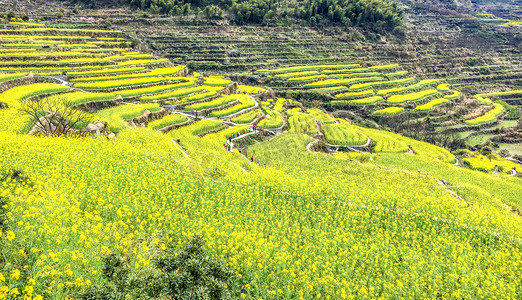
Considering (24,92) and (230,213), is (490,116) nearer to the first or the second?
(230,213)

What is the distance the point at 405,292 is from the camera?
924cm

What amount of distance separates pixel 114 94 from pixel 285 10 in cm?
8012

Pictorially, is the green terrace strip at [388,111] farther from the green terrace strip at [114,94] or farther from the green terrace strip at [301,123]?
the green terrace strip at [114,94]

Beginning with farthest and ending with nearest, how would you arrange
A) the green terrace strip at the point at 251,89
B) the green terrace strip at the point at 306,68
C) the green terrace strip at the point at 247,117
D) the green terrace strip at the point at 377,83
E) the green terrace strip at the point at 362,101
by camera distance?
the green terrace strip at the point at 306,68, the green terrace strip at the point at 377,83, the green terrace strip at the point at 362,101, the green terrace strip at the point at 251,89, the green terrace strip at the point at 247,117

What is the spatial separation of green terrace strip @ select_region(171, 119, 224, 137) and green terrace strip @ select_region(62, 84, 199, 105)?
844 centimetres

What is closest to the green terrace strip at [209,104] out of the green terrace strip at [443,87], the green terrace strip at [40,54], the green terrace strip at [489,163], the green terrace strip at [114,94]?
the green terrace strip at [114,94]

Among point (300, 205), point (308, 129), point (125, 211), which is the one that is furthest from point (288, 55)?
point (125, 211)

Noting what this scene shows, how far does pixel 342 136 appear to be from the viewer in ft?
135

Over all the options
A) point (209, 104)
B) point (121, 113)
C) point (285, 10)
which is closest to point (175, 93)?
point (209, 104)

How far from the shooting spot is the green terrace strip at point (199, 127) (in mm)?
29591

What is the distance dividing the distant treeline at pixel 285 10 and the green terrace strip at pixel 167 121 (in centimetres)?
6409

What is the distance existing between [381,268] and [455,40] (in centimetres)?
11981

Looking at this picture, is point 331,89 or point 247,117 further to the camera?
point 331,89

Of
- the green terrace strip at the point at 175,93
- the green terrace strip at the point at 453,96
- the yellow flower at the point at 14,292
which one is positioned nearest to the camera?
the yellow flower at the point at 14,292
